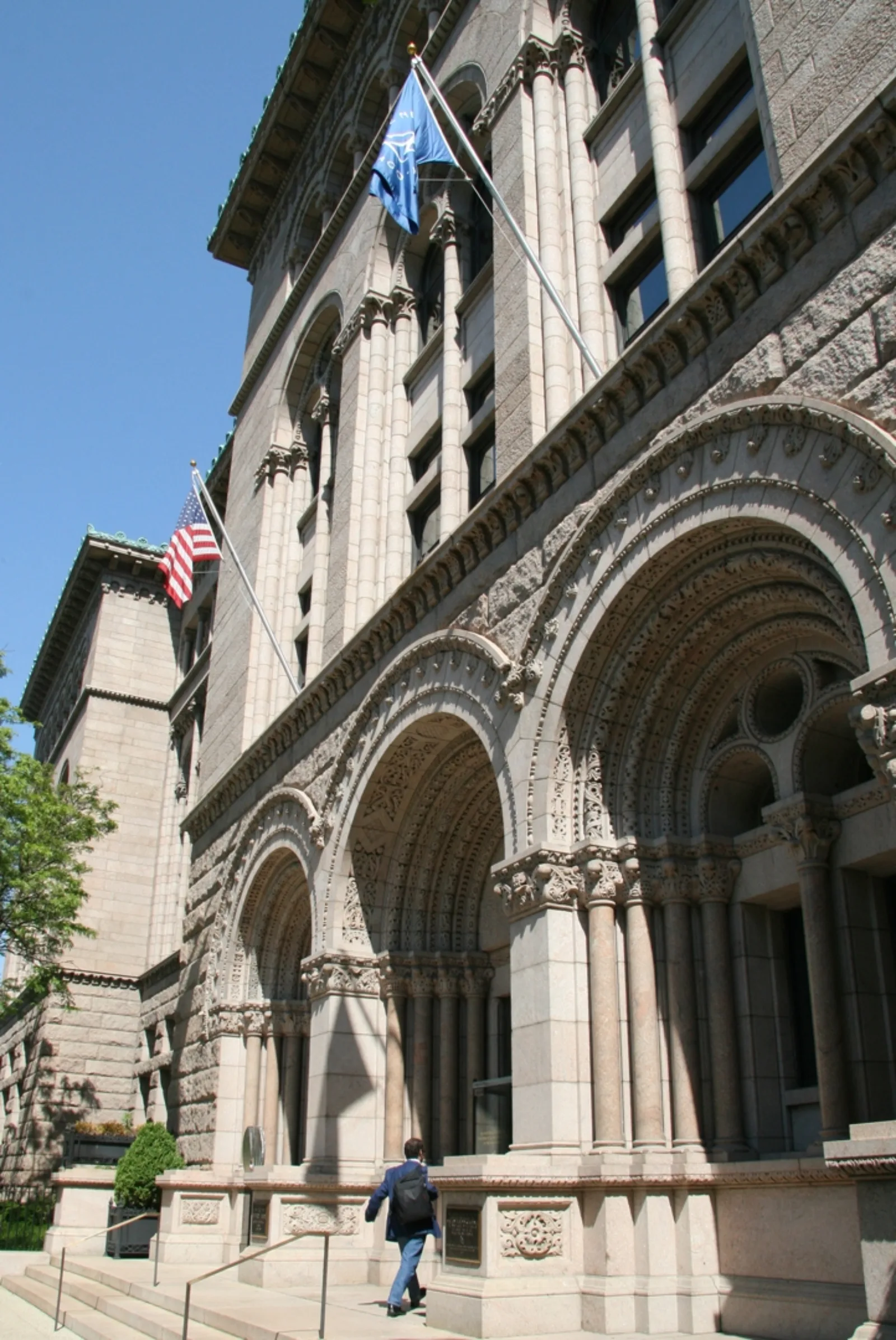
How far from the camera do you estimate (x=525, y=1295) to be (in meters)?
9.77

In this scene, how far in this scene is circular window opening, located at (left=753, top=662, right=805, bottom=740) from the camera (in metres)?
11.6

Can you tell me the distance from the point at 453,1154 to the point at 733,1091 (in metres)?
6.24

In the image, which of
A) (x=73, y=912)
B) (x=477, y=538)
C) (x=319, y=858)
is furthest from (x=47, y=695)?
(x=477, y=538)

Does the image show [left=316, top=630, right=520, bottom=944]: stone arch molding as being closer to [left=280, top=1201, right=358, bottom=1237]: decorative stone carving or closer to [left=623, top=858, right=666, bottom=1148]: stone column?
[left=623, top=858, right=666, bottom=1148]: stone column

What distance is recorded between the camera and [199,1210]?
17.4 metres

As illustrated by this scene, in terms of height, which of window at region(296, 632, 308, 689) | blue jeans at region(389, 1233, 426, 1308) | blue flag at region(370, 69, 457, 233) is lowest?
blue jeans at region(389, 1233, 426, 1308)

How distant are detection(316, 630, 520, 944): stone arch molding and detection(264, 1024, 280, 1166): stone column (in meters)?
4.09

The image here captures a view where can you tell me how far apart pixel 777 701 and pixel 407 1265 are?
259 inches

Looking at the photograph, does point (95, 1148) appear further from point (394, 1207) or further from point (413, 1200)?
point (413, 1200)

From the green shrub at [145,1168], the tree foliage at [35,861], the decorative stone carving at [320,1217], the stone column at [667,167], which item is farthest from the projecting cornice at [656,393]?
the tree foliage at [35,861]

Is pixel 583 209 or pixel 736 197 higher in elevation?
pixel 583 209

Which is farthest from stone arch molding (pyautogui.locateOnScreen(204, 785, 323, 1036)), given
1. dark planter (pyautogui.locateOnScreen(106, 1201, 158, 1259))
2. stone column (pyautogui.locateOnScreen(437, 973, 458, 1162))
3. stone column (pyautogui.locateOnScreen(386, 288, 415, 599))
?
stone column (pyautogui.locateOnScreen(386, 288, 415, 599))

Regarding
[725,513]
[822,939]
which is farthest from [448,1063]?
[725,513]

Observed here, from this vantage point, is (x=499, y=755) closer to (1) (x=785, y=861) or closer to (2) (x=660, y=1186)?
(1) (x=785, y=861)
